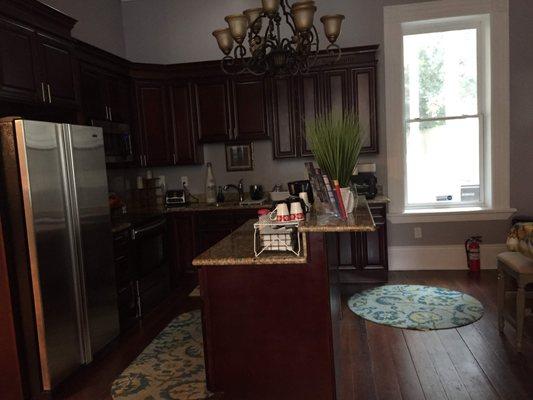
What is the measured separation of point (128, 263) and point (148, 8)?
310cm

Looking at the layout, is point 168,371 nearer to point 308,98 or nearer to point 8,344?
point 8,344

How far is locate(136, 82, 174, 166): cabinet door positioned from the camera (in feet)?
14.8

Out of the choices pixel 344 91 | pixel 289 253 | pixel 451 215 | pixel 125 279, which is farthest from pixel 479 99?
pixel 125 279

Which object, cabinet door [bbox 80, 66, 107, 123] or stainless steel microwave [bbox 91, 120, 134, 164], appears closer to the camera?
cabinet door [bbox 80, 66, 107, 123]

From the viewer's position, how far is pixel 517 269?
8.87 feet

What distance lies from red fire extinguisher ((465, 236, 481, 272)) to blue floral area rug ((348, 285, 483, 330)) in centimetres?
77

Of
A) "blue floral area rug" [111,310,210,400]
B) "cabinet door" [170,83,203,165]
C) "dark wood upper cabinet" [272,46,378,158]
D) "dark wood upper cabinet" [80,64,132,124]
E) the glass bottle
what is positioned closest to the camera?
"blue floral area rug" [111,310,210,400]

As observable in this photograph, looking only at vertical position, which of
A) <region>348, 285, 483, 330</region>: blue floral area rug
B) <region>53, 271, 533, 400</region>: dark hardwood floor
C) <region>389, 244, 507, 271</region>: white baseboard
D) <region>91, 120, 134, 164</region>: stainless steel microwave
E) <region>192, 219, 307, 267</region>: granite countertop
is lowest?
<region>53, 271, 533, 400</region>: dark hardwood floor

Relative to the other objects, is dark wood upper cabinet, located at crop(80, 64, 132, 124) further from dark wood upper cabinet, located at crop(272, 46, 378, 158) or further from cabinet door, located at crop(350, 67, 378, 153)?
cabinet door, located at crop(350, 67, 378, 153)

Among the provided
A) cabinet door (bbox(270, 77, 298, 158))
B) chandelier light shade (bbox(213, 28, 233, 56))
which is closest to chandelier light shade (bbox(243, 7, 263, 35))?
chandelier light shade (bbox(213, 28, 233, 56))

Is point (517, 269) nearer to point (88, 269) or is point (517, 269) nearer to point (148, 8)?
point (88, 269)

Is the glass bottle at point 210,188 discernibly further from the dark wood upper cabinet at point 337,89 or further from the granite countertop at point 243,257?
the granite countertop at point 243,257

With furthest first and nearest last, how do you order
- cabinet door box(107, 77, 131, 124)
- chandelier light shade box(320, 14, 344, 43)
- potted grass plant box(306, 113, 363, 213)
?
1. cabinet door box(107, 77, 131, 124)
2. chandelier light shade box(320, 14, 344, 43)
3. potted grass plant box(306, 113, 363, 213)

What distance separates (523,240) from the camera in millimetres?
2512
